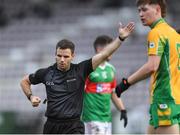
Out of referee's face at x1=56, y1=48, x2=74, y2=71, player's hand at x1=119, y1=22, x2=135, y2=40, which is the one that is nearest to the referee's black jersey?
referee's face at x1=56, y1=48, x2=74, y2=71

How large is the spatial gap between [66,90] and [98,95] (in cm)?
261

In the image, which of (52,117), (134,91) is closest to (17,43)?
(134,91)

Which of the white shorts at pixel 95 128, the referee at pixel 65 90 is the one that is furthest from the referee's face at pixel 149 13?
the white shorts at pixel 95 128

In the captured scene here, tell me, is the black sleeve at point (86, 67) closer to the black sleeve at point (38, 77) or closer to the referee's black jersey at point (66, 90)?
the referee's black jersey at point (66, 90)

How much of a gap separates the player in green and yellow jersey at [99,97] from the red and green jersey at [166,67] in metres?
3.44

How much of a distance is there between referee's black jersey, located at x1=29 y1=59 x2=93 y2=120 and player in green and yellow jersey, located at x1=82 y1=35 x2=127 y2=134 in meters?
2.46

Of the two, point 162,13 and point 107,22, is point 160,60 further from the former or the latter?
point 107,22

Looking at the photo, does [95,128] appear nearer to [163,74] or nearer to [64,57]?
[64,57]

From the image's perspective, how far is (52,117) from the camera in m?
7.12

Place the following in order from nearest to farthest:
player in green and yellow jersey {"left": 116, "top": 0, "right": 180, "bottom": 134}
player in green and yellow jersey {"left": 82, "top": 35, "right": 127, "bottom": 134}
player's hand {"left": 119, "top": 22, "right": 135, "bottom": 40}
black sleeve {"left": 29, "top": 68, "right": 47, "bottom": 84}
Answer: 1. player in green and yellow jersey {"left": 116, "top": 0, "right": 180, "bottom": 134}
2. player's hand {"left": 119, "top": 22, "right": 135, "bottom": 40}
3. black sleeve {"left": 29, "top": 68, "right": 47, "bottom": 84}
4. player in green and yellow jersey {"left": 82, "top": 35, "right": 127, "bottom": 134}

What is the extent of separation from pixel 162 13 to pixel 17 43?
1576cm

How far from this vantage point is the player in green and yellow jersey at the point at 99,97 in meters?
9.60

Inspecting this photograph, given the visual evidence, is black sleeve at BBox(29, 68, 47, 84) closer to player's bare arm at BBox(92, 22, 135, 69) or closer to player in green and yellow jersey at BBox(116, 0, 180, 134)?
player's bare arm at BBox(92, 22, 135, 69)

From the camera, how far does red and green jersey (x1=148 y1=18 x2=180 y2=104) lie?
5.96 meters
